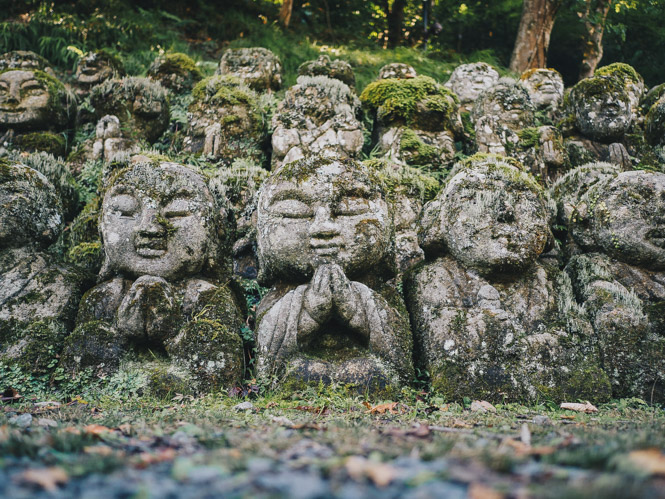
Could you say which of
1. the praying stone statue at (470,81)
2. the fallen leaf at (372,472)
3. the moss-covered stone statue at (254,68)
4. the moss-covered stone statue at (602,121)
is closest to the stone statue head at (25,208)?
the fallen leaf at (372,472)

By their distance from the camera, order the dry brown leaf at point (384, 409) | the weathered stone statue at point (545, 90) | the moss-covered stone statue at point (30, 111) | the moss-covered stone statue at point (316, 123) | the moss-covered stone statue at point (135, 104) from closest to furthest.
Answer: the dry brown leaf at point (384, 409)
the moss-covered stone statue at point (316, 123)
the moss-covered stone statue at point (30, 111)
the moss-covered stone statue at point (135, 104)
the weathered stone statue at point (545, 90)

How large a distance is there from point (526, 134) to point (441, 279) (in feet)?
14.6

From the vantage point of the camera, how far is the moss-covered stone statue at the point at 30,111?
30.1ft

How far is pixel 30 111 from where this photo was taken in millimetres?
9289

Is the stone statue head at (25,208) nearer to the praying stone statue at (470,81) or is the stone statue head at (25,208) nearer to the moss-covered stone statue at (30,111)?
the moss-covered stone statue at (30,111)

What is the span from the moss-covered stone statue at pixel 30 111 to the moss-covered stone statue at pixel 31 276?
3.50 metres

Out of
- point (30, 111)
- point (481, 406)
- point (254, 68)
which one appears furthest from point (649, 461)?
point (254, 68)

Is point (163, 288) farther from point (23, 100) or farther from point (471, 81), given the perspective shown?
point (471, 81)

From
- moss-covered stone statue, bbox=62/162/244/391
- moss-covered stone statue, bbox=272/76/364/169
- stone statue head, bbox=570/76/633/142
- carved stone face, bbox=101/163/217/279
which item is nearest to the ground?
moss-covered stone statue, bbox=62/162/244/391

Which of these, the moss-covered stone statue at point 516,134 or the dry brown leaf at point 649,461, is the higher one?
the moss-covered stone statue at point 516,134

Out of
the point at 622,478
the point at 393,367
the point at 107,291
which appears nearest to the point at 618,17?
the point at 393,367

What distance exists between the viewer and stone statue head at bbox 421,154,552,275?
18.8 ft

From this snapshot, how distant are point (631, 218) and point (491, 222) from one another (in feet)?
5.44

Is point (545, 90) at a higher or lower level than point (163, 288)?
higher
